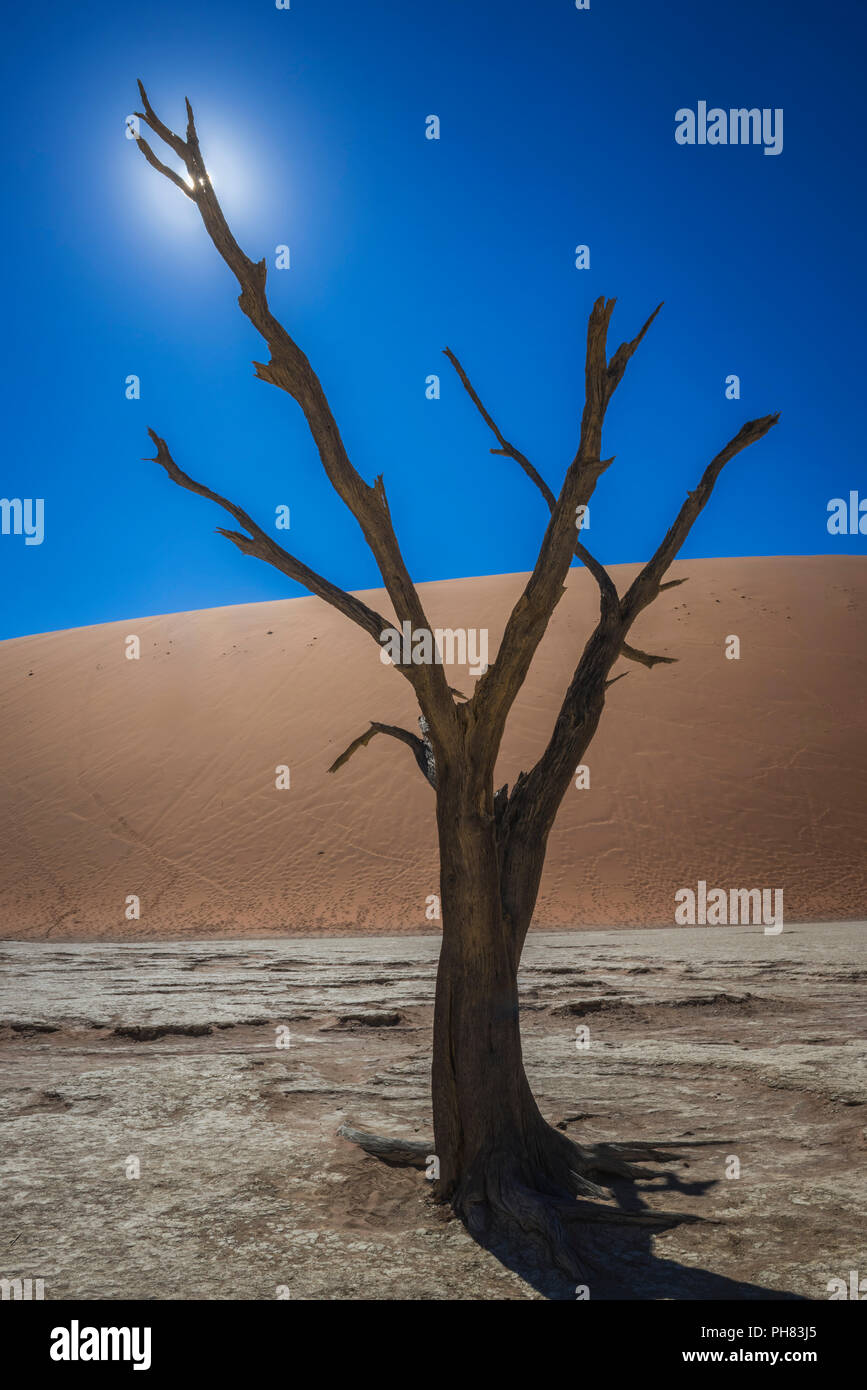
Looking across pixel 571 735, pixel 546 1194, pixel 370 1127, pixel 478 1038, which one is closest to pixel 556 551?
pixel 571 735

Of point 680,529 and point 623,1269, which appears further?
point 680,529

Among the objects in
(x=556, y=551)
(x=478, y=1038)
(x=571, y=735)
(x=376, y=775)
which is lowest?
(x=478, y=1038)

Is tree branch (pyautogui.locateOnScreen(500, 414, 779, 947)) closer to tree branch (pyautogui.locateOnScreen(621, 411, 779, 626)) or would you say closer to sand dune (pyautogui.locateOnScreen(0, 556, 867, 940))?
tree branch (pyautogui.locateOnScreen(621, 411, 779, 626))

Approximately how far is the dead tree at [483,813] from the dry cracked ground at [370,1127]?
29 cm

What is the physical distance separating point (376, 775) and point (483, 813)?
22857 mm

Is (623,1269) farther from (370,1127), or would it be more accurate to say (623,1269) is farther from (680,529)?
(680,529)

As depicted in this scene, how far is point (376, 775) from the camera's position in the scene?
27.1 meters

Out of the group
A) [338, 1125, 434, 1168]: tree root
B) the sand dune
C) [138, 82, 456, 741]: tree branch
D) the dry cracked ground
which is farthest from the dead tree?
the sand dune

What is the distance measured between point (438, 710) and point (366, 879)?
1838cm

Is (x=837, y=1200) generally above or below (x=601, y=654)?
below

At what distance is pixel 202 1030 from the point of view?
8516mm

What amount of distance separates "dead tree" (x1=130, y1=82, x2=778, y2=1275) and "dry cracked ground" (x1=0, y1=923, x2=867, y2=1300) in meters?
0.29
